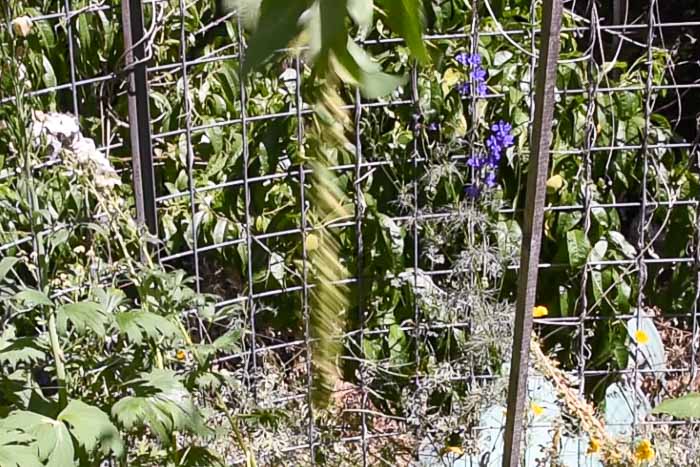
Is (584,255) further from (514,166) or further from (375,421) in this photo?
(375,421)

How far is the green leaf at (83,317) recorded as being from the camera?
237 centimetres

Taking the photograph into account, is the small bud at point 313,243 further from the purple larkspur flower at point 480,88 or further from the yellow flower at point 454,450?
the purple larkspur flower at point 480,88

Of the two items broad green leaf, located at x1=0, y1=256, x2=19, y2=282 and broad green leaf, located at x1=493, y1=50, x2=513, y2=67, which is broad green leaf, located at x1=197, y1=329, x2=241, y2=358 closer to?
broad green leaf, located at x1=0, y1=256, x2=19, y2=282

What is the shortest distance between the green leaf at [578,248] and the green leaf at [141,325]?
A: 4.77ft

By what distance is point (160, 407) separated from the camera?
2445 millimetres

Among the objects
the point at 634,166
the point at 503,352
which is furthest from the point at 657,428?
the point at 634,166

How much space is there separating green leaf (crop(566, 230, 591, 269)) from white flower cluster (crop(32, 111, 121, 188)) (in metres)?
1.43

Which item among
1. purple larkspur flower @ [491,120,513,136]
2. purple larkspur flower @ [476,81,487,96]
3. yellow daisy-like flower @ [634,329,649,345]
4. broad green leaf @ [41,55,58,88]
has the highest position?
broad green leaf @ [41,55,58,88]

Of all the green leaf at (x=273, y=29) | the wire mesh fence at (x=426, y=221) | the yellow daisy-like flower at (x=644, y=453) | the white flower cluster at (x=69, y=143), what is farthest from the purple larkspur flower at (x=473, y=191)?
the green leaf at (x=273, y=29)

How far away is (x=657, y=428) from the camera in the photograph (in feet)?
11.4

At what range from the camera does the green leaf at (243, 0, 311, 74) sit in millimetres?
492

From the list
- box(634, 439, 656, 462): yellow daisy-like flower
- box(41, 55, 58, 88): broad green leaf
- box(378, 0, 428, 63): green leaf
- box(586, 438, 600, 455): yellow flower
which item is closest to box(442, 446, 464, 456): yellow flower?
box(586, 438, 600, 455): yellow flower

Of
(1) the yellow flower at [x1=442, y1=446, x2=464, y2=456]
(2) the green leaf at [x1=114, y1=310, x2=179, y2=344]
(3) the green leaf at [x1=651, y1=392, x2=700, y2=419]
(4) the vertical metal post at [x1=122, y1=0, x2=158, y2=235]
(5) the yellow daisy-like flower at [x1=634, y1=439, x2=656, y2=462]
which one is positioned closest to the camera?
(3) the green leaf at [x1=651, y1=392, x2=700, y2=419]

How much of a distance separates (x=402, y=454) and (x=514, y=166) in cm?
93
